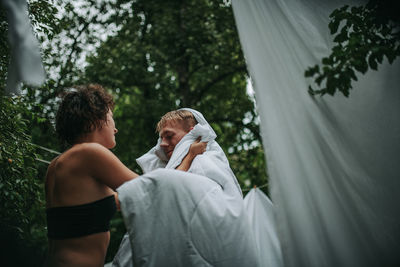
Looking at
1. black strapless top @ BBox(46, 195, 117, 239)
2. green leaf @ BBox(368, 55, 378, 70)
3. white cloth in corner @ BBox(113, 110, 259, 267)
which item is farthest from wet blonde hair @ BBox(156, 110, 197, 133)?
green leaf @ BBox(368, 55, 378, 70)

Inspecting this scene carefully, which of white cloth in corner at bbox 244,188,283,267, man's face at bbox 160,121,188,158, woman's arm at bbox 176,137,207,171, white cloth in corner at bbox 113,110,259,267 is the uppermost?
man's face at bbox 160,121,188,158

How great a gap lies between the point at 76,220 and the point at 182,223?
1.78ft

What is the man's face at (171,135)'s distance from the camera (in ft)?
7.21

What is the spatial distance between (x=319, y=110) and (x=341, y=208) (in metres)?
0.42

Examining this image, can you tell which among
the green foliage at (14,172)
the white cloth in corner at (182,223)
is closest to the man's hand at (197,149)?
the white cloth in corner at (182,223)

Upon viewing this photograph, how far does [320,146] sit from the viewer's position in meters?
1.28

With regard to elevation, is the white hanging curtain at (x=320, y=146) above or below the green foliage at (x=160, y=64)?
below

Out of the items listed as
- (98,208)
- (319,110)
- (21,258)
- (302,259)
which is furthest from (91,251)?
(21,258)

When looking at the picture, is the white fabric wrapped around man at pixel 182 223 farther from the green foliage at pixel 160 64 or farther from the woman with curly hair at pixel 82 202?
the green foliage at pixel 160 64

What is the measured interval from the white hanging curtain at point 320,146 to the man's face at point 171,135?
0.97 metres

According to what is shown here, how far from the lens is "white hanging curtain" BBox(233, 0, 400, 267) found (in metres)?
1.17

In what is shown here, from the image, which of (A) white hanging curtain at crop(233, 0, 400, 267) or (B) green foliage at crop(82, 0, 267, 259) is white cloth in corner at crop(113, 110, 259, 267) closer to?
(A) white hanging curtain at crop(233, 0, 400, 267)

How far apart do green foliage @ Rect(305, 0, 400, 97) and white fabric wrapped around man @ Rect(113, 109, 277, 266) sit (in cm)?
67

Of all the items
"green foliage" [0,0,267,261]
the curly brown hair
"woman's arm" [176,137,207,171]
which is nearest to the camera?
the curly brown hair
